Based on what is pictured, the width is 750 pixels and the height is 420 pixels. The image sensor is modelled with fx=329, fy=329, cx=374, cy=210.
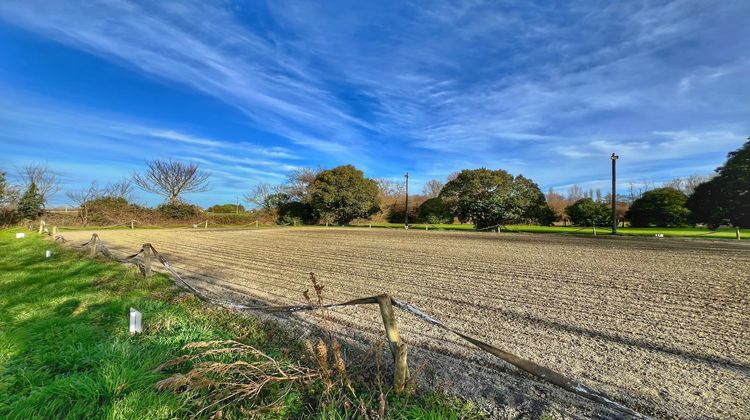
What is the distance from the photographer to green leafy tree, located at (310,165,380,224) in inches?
1153

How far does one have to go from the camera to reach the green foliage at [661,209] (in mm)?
21250

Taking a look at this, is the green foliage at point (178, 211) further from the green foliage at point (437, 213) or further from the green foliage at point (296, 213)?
the green foliage at point (437, 213)

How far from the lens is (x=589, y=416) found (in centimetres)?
212

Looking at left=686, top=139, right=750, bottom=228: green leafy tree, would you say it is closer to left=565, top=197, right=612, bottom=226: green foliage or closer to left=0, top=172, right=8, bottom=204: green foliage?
left=565, top=197, right=612, bottom=226: green foliage

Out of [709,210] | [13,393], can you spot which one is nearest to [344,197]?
[709,210]

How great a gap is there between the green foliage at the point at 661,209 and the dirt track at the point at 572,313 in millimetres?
15126

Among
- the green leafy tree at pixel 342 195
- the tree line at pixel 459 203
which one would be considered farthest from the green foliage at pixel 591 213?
the green leafy tree at pixel 342 195

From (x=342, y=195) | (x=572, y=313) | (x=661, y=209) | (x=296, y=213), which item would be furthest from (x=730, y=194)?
(x=296, y=213)

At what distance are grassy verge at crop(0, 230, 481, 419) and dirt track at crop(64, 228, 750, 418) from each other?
852mm

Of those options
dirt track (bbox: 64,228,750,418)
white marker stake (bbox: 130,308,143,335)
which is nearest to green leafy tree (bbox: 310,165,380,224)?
dirt track (bbox: 64,228,750,418)

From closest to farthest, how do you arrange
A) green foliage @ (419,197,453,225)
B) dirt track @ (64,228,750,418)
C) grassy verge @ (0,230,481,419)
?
grassy verge @ (0,230,481,419)
dirt track @ (64,228,750,418)
green foliage @ (419,197,453,225)

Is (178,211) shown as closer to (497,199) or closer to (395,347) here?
(497,199)

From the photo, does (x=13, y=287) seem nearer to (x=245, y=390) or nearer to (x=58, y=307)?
(x=58, y=307)

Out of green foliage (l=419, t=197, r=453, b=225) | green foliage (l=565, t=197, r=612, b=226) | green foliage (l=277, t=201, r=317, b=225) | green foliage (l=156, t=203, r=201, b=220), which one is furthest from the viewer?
green foliage (l=277, t=201, r=317, b=225)
